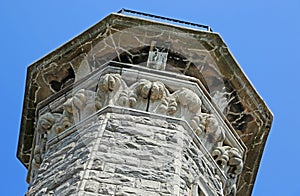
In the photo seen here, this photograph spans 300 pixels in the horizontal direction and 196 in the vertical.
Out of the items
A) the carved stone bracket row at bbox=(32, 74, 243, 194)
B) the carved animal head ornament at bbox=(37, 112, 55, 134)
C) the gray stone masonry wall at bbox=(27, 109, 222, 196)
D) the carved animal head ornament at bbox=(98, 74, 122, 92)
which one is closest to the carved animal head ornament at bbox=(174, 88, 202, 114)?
the carved stone bracket row at bbox=(32, 74, 243, 194)

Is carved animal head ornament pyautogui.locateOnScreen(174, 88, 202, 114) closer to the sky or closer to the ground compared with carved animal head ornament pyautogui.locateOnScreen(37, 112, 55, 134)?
closer to the sky

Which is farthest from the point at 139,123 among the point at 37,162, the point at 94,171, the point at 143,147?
the point at 37,162

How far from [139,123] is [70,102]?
0.84m

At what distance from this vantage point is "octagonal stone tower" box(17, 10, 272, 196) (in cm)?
621

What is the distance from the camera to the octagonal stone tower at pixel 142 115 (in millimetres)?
6207

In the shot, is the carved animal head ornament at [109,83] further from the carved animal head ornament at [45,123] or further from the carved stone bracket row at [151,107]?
the carved animal head ornament at [45,123]

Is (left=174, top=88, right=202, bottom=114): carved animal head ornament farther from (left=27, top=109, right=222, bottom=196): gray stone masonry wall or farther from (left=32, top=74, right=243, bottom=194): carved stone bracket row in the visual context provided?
(left=27, top=109, right=222, bottom=196): gray stone masonry wall

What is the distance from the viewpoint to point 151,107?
22.6 feet

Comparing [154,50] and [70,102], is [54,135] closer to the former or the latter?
[70,102]

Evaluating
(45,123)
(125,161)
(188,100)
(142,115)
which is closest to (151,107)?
(142,115)

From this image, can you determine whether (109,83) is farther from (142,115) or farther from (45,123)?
(45,123)

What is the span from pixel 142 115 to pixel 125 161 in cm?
70

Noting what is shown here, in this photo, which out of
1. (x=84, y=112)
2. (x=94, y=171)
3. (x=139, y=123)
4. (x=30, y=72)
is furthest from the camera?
(x=30, y=72)

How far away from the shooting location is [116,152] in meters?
6.24
